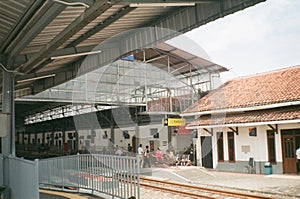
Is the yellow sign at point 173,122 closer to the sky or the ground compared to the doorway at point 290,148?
closer to the sky

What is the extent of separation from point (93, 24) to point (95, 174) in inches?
149

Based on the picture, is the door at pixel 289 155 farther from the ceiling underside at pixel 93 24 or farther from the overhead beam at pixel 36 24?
the overhead beam at pixel 36 24

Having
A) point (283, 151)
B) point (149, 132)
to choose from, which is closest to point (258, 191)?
point (283, 151)

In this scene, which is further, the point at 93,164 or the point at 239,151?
the point at 239,151

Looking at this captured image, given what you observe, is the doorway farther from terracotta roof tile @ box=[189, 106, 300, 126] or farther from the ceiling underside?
the ceiling underside

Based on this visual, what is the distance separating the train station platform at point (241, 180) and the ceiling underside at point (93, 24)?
671 centimetres

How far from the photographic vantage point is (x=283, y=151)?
14992 mm

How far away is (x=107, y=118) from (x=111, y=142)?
2.07 m

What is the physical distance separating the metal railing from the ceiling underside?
8.82 feet

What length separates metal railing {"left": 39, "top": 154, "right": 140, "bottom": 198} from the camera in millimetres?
7097

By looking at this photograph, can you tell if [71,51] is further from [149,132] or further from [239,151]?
[149,132]

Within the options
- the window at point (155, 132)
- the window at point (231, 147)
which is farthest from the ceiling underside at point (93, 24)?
the window at point (155, 132)

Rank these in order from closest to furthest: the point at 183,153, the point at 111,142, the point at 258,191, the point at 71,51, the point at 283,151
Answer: the point at 71,51, the point at 258,191, the point at 283,151, the point at 183,153, the point at 111,142

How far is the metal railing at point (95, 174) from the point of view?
7.10 metres
